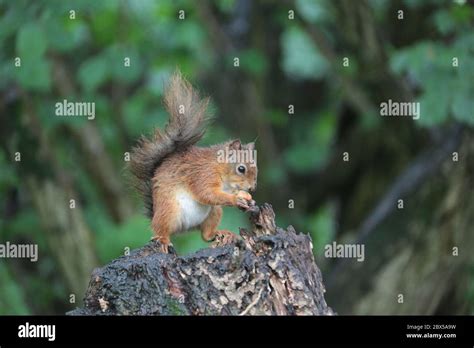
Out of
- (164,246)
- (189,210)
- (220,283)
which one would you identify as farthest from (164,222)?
(220,283)

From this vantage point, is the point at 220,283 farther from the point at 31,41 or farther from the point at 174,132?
the point at 31,41

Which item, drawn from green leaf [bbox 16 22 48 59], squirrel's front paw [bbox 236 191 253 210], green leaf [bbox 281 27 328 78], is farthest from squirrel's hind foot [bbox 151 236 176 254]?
green leaf [bbox 281 27 328 78]

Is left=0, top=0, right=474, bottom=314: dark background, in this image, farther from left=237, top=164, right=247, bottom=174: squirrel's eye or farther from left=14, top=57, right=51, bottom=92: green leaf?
left=237, top=164, right=247, bottom=174: squirrel's eye

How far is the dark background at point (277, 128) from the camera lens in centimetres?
898

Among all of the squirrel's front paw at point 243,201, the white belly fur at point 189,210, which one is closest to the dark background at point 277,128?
the white belly fur at point 189,210

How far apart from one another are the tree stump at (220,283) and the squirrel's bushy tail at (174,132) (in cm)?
144

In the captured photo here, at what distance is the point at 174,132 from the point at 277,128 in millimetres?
7455

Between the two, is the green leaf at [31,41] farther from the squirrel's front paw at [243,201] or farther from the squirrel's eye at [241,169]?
the squirrel's front paw at [243,201]

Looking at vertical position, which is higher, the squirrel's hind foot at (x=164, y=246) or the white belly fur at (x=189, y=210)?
the white belly fur at (x=189, y=210)

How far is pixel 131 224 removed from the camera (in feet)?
30.0

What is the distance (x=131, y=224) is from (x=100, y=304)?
4.47m

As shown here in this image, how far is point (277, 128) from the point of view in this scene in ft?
44.2

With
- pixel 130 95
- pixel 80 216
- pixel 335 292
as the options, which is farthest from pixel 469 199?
pixel 130 95

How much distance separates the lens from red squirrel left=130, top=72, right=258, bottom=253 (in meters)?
5.90
